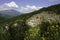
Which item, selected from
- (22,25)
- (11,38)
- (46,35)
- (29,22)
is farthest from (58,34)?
(11,38)

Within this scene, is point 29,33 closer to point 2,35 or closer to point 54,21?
point 54,21

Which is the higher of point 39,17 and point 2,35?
point 39,17

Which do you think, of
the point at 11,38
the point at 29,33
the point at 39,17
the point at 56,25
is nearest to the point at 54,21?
the point at 56,25

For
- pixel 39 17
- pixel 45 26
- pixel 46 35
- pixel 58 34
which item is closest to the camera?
pixel 58 34

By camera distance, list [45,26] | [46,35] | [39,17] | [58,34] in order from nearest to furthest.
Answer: [58,34] < [46,35] < [45,26] < [39,17]

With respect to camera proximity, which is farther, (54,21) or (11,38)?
(11,38)

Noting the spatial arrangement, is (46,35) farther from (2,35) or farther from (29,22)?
(2,35)

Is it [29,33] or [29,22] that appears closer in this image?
[29,33]

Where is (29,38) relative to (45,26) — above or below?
below

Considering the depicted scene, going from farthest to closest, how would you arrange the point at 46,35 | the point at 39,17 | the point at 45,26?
the point at 39,17, the point at 45,26, the point at 46,35

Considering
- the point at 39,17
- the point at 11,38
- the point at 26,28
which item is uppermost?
the point at 39,17
